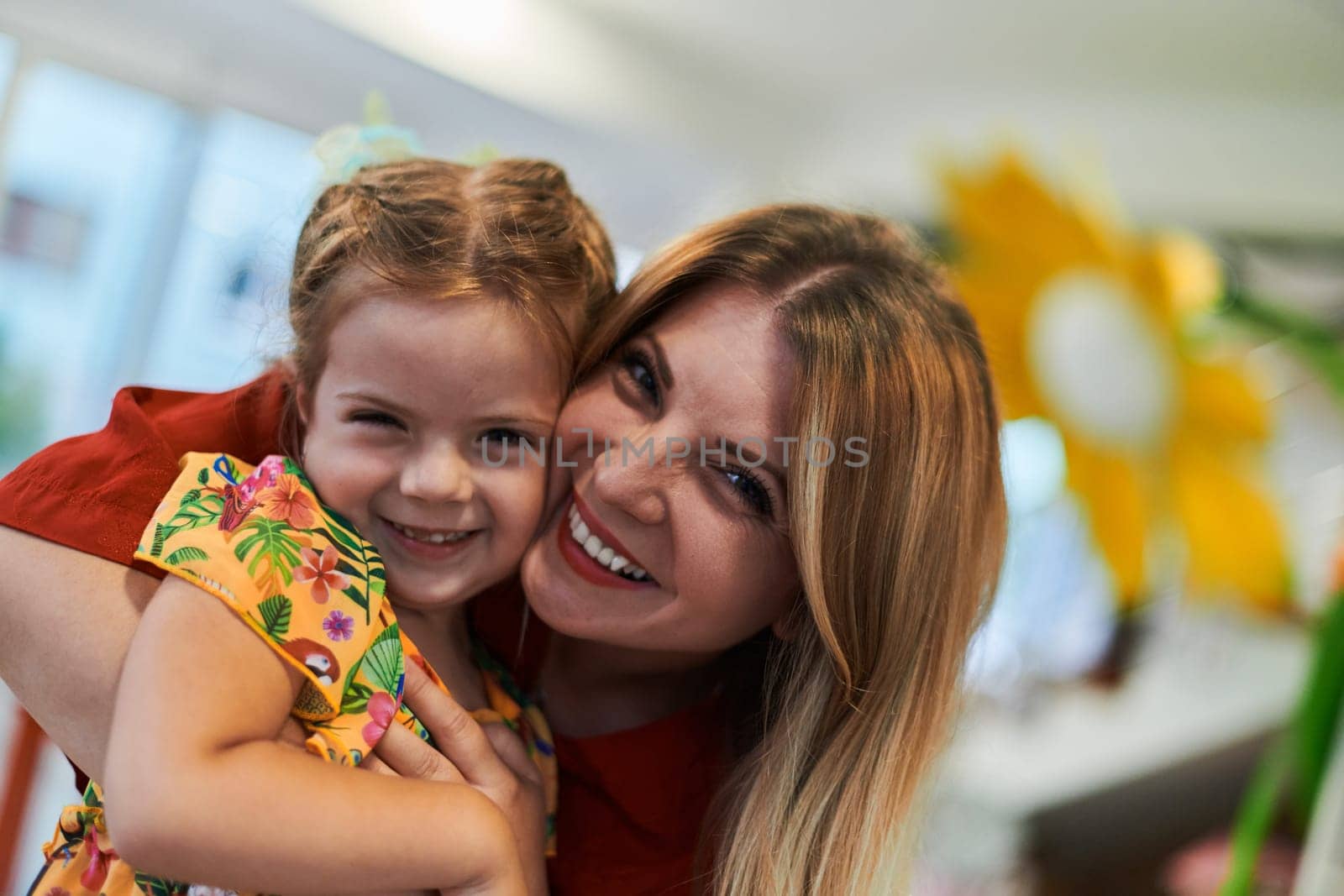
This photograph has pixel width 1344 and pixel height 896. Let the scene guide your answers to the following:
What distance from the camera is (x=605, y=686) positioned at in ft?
4.45

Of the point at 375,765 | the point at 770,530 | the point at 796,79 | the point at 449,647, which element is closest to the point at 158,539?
the point at 375,765

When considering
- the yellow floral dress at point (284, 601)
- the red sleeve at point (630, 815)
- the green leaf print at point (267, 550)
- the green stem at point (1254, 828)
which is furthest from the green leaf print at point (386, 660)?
the green stem at point (1254, 828)

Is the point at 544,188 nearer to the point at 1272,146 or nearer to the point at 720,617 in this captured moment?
the point at 720,617

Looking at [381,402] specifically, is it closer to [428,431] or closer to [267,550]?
[428,431]

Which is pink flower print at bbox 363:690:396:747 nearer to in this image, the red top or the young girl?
the young girl

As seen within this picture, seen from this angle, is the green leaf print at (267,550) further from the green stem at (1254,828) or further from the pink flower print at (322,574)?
the green stem at (1254,828)

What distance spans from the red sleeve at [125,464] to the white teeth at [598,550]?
0.33 m

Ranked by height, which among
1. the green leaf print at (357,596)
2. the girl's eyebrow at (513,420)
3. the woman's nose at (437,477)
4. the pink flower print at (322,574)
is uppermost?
the girl's eyebrow at (513,420)

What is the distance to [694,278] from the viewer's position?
1242mm

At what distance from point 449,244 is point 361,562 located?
32cm

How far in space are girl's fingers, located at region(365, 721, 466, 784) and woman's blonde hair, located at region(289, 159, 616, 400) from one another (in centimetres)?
36

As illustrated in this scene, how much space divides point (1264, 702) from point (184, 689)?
3.32m

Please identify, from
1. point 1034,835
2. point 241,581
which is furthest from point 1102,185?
point 241,581

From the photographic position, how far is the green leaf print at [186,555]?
2.86ft
